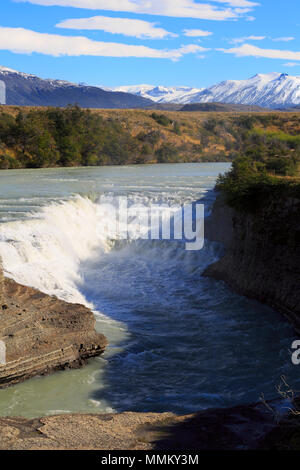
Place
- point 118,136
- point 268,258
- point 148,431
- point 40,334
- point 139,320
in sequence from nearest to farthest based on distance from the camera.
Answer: point 148,431, point 40,334, point 139,320, point 268,258, point 118,136

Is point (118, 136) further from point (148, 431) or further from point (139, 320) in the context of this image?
point (148, 431)

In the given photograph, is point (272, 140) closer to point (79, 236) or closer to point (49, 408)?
point (79, 236)

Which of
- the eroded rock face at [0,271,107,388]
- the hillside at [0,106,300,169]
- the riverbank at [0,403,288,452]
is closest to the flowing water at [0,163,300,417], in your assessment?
the eroded rock face at [0,271,107,388]

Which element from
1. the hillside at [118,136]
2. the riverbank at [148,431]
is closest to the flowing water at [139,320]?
the riverbank at [148,431]

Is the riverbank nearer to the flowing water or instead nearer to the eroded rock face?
the flowing water

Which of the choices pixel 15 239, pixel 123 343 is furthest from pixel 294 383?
pixel 15 239

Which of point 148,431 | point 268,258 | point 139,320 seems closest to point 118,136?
point 268,258

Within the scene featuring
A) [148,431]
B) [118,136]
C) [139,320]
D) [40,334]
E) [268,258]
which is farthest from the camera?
[118,136]

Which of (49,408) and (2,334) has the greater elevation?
(2,334)
